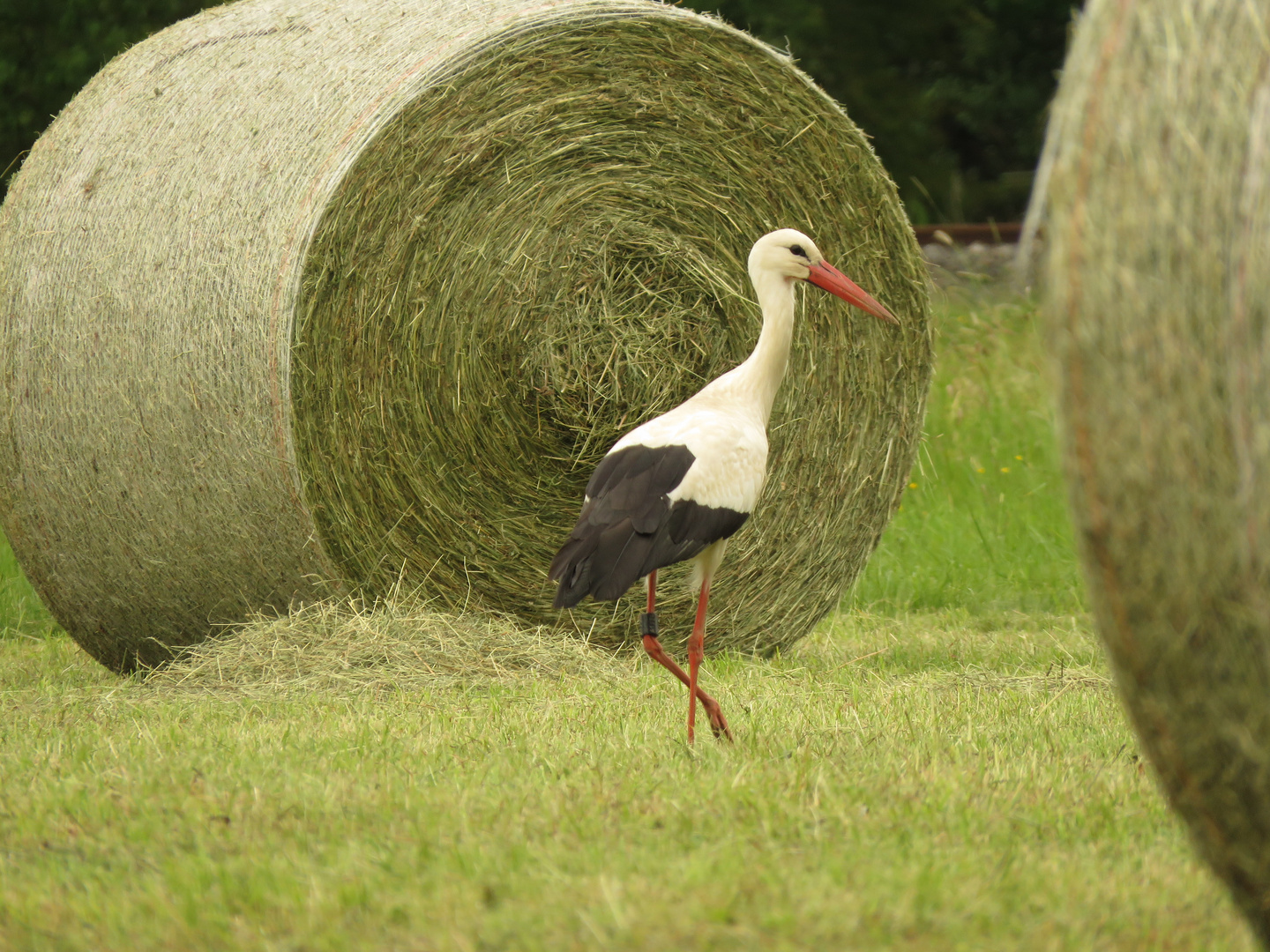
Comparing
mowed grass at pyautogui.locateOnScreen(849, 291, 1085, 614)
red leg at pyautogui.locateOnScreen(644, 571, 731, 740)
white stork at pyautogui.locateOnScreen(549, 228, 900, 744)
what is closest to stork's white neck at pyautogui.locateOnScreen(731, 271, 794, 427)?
white stork at pyautogui.locateOnScreen(549, 228, 900, 744)

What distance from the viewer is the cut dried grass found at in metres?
4.62

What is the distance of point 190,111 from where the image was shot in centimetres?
498

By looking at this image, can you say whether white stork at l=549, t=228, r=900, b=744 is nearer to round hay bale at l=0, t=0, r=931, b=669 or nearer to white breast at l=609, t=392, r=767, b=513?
white breast at l=609, t=392, r=767, b=513

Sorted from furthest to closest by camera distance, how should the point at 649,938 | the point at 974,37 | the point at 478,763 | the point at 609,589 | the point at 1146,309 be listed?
the point at 974,37, the point at 609,589, the point at 478,763, the point at 649,938, the point at 1146,309

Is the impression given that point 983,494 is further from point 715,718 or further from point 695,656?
point 715,718

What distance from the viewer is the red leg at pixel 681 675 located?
3844 millimetres

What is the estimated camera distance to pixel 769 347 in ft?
15.6

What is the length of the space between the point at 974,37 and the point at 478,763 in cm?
1548

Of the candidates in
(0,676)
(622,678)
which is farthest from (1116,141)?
(0,676)

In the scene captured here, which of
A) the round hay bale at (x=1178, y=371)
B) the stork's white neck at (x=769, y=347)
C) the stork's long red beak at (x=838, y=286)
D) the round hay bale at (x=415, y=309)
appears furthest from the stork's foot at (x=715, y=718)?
the round hay bale at (x=1178, y=371)

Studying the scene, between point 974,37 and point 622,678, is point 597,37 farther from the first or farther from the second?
point 974,37

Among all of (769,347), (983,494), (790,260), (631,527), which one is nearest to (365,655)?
(631,527)

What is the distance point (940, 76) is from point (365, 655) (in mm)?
15042

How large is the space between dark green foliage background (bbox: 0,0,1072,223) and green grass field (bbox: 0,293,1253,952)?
36.8ft
